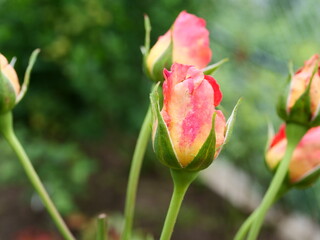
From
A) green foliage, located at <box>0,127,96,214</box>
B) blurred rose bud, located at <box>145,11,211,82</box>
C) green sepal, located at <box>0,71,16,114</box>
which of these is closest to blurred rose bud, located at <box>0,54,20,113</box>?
green sepal, located at <box>0,71,16,114</box>

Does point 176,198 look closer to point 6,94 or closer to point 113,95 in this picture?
point 6,94

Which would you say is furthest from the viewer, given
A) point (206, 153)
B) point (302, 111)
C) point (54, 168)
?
point (54, 168)

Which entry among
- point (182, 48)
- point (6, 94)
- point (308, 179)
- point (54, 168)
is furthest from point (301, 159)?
point (54, 168)

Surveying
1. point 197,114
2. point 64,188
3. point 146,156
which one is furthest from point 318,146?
point 146,156

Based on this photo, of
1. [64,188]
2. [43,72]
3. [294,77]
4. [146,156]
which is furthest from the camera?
[146,156]

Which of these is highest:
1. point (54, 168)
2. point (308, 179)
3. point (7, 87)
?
point (7, 87)

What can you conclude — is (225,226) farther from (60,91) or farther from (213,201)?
(60,91)

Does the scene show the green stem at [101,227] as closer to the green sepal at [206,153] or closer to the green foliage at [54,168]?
the green sepal at [206,153]
